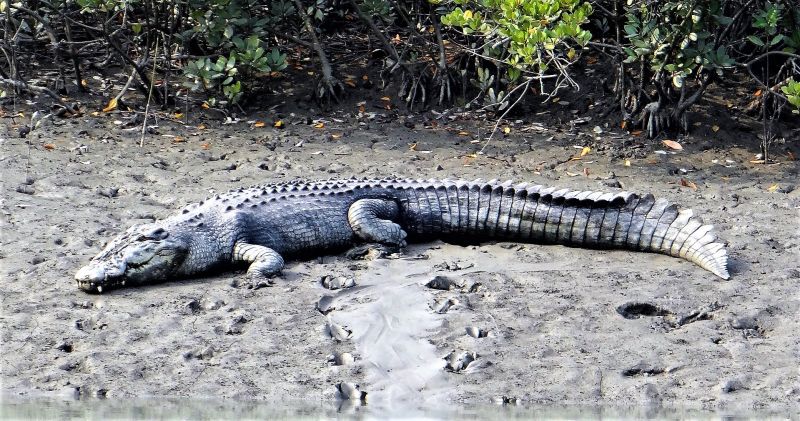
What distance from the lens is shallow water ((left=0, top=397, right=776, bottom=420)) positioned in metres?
4.96

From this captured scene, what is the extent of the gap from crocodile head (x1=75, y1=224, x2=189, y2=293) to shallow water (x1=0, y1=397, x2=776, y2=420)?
1.21 meters

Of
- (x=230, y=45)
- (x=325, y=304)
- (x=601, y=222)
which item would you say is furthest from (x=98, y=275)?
(x=230, y=45)

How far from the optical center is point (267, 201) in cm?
711

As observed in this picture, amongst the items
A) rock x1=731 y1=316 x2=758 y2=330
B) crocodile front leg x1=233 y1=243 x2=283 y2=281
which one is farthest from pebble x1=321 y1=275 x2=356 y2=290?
rock x1=731 y1=316 x2=758 y2=330

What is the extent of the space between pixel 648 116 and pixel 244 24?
143 inches

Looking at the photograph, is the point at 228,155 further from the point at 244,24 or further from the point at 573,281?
the point at 573,281

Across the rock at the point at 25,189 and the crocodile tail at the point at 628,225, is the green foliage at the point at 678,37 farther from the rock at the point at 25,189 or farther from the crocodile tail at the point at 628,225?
the rock at the point at 25,189

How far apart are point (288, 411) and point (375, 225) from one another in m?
2.23

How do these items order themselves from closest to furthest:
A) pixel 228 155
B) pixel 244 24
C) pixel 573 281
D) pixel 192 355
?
pixel 192 355 < pixel 573 281 < pixel 228 155 < pixel 244 24

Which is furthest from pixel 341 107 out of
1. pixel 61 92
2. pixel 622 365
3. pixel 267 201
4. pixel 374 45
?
pixel 622 365

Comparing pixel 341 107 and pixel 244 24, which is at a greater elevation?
pixel 244 24

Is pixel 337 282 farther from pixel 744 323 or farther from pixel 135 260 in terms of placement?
pixel 744 323

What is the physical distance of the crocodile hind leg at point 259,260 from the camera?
6.44 m

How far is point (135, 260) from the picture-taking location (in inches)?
252
